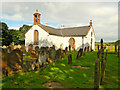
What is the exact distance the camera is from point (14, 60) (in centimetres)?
681

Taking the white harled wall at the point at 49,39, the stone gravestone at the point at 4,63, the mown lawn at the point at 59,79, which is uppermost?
the white harled wall at the point at 49,39

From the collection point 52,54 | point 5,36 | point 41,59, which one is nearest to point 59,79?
point 41,59

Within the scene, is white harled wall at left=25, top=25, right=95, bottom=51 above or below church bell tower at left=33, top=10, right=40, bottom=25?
below

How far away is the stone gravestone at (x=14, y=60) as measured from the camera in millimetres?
6452

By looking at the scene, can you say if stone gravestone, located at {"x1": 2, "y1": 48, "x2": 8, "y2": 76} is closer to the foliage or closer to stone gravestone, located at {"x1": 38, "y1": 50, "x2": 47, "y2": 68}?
stone gravestone, located at {"x1": 38, "y1": 50, "x2": 47, "y2": 68}

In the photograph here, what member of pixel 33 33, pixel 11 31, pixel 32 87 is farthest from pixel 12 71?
pixel 11 31

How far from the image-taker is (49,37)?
22.9m

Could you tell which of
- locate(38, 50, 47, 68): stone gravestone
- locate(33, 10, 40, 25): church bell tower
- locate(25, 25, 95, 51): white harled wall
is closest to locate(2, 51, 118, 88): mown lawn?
locate(38, 50, 47, 68): stone gravestone

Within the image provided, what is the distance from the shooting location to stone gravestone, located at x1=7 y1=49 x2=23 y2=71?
6.45 meters

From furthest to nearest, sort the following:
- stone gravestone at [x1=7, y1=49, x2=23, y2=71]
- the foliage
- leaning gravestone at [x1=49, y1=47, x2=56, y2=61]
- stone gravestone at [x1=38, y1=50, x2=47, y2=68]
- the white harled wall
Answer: the foliage < the white harled wall < leaning gravestone at [x1=49, y1=47, x2=56, y2=61] < stone gravestone at [x1=38, y1=50, x2=47, y2=68] < stone gravestone at [x1=7, y1=49, x2=23, y2=71]

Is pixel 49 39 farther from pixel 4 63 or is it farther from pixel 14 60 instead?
pixel 4 63

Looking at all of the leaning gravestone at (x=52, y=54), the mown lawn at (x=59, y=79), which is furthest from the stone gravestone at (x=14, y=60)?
the leaning gravestone at (x=52, y=54)

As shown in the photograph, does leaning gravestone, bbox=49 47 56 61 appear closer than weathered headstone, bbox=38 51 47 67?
No

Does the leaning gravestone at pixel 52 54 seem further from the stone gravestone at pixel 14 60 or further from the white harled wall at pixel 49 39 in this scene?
the white harled wall at pixel 49 39
